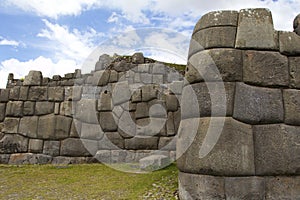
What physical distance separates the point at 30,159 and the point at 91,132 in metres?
1.77

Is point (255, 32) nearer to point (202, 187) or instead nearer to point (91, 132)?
point (202, 187)

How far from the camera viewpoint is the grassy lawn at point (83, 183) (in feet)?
15.2

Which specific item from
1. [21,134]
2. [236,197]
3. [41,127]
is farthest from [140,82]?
[236,197]

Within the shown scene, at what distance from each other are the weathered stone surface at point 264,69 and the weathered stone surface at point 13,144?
6.40 metres

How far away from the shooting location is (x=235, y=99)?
3.62 metres

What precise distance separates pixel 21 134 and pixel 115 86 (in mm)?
2906

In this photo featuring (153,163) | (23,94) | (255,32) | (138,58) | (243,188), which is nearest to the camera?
(243,188)

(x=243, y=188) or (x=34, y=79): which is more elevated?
(x=34, y=79)

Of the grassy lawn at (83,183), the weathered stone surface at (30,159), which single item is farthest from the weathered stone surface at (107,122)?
the weathered stone surface at (30,159)

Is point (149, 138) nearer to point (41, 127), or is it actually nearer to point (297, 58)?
point (41, 127)

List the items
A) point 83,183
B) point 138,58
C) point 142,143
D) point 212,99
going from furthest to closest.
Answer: point 138,58, point 142,143, point 83,183, point 212,99

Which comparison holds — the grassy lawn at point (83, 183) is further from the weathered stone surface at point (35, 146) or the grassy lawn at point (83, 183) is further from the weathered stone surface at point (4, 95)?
the weathered stone surface at point (4, 95)

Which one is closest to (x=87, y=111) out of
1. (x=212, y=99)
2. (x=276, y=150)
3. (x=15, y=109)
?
(x=15, y=109)

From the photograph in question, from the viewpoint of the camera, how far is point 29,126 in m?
7.85
